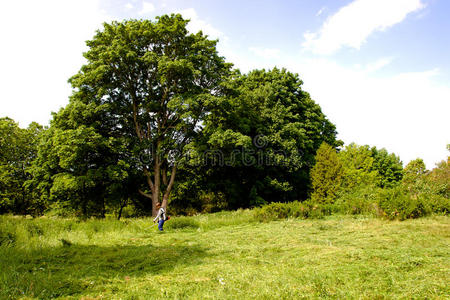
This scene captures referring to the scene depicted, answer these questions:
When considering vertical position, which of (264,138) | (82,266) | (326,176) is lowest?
(82,266)

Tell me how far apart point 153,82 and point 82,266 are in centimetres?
1738

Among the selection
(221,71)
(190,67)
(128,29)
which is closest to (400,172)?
(221,71)

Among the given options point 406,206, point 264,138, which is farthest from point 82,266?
point 264,138

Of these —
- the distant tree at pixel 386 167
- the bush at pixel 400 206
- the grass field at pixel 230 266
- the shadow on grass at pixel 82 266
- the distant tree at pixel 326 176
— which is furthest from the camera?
the distant tree at pixel 386 167

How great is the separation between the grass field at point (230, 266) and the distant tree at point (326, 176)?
591 inches

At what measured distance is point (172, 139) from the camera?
2066 cm

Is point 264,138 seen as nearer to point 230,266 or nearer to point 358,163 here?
point 358,163

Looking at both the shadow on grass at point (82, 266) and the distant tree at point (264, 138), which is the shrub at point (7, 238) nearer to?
the shadow on grass at point (82, 266)

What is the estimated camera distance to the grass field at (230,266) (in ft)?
13.7

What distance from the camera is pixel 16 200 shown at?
31266 mm

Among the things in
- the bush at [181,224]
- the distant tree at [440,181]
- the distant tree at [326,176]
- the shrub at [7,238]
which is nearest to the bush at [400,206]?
the distant tree at [440,181]

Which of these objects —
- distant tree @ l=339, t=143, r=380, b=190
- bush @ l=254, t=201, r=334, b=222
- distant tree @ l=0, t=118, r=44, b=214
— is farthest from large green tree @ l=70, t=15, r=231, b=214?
distant tree @ l=339, t=143, r=380, b=190

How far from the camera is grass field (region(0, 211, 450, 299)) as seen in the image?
4.17 m

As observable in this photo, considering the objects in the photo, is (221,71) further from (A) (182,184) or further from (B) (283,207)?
(B) (283,207)
